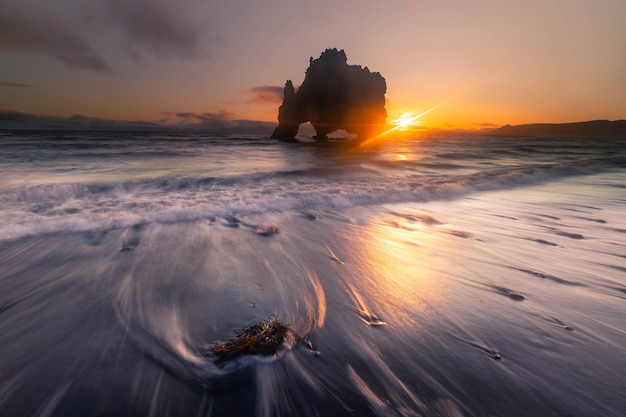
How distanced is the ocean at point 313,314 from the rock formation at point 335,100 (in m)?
46.5

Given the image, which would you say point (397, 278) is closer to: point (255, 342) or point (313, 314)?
point (313, 314)

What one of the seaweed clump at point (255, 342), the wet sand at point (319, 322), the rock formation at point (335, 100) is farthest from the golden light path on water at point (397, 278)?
the rock formation at point (335, 100)

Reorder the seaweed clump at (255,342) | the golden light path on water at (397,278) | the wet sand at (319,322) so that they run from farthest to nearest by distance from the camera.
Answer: the golden light path on water at (397,278)
the seaweed clump at (255,342)
the wet sand at (319,322)

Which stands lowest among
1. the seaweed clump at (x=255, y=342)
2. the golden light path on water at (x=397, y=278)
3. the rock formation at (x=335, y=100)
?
the golden light path on water at (x=397, y=278)

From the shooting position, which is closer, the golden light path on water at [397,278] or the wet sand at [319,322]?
the wet sand at [319,322]

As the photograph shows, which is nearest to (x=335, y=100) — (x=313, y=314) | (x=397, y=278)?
(x=397, y=278)

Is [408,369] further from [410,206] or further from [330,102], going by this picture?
[330,102]

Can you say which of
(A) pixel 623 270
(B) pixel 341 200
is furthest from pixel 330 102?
(A) pixel 623 270

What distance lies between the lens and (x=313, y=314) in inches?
87.5

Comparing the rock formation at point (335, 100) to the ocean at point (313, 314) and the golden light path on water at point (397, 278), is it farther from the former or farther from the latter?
the golden light path on water at point (397, 278)

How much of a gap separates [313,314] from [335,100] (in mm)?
49256

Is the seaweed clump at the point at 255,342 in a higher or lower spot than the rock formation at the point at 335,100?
lower

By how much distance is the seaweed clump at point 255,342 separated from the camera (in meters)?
1.75

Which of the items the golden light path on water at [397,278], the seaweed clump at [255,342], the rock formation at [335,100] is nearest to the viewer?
the seaweed clump at [255,342]
